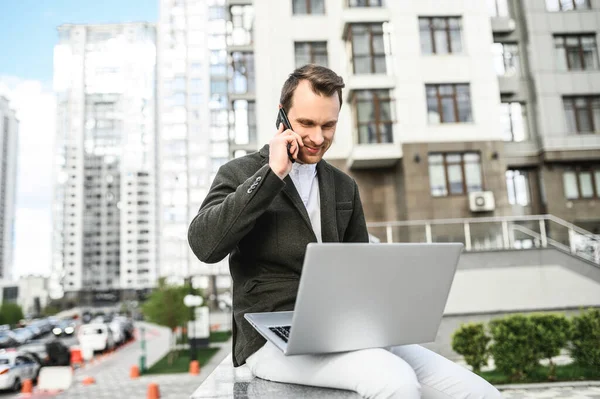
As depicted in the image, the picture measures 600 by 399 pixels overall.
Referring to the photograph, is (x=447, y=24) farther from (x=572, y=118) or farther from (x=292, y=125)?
(x=292, y=125)

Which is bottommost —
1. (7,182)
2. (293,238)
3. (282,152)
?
(293,238)

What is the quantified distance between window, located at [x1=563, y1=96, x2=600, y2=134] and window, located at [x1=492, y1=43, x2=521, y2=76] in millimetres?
2187

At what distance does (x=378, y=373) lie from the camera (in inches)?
55.4

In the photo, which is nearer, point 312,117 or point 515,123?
point 312,117

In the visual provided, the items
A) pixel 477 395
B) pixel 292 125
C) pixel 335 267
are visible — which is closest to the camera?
pixel 335 267

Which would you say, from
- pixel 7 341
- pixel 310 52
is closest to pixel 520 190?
pixel 310 52

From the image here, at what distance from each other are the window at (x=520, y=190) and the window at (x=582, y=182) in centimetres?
123

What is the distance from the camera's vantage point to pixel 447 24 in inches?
671

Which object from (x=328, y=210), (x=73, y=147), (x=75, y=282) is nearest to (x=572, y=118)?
(x=328, y=210)

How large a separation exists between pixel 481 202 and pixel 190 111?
71759 millimetres

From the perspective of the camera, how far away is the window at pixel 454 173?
16.0 metres

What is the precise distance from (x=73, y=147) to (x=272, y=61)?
99.3m

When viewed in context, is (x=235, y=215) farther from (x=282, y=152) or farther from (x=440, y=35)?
(x=440, y=35)

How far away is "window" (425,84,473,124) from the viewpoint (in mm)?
16500
